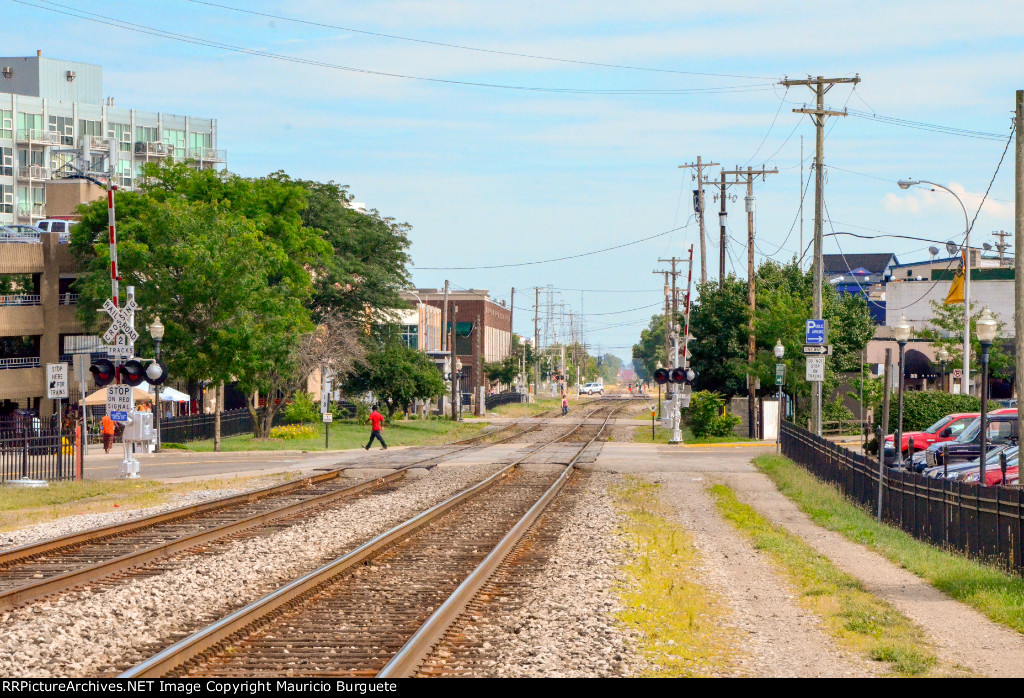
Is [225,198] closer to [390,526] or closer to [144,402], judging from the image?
[144,402]

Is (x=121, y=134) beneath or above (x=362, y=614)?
above

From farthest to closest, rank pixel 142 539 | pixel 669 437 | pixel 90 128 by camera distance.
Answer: pixel 90 128 → pixel 669 437 → pixel 142 539

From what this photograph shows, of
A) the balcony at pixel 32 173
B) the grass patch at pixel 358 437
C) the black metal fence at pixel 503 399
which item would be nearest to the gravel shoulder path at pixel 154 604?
the grass patch at pixel 358 437

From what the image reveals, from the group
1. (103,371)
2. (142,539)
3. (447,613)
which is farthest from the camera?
(103,371)

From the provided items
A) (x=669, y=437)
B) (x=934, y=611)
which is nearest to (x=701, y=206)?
(x=669, y=437)

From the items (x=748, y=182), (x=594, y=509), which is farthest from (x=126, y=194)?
(x=594, y=509)

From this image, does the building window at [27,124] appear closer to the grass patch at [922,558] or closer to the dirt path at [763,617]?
the grass patch at [922,558]

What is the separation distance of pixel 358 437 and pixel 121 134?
87.6 m

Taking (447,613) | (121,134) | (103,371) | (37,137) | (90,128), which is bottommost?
(447,613)

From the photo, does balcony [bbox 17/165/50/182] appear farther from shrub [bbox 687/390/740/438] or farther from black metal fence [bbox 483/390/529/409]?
shrub [bbox 687/390/740/438]

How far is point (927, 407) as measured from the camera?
4359 centimetres

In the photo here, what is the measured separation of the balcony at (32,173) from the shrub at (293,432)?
254ft

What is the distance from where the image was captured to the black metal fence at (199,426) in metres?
46.5

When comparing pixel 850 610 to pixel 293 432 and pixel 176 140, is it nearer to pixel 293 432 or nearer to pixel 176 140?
pixel 293 432
